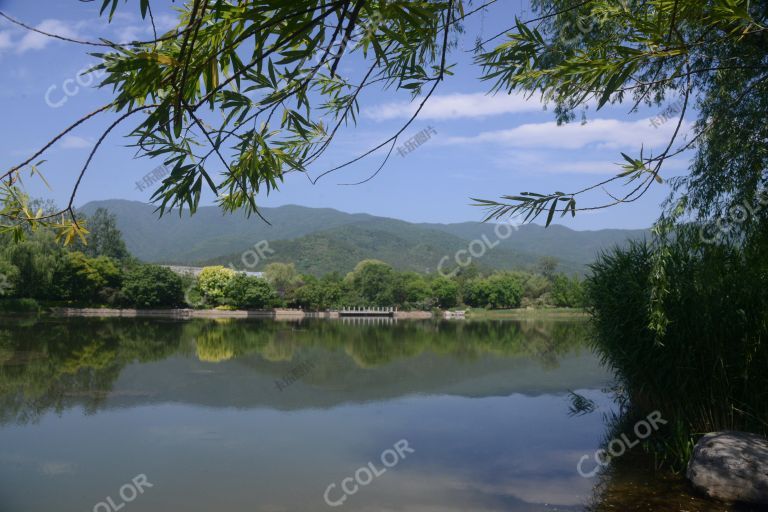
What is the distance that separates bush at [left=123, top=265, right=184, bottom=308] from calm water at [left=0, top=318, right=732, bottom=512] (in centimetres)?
2017

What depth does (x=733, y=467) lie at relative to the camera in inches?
189

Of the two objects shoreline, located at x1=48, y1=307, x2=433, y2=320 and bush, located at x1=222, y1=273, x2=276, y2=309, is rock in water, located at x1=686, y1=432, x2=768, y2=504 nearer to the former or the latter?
shoreline, located at x1=48, y1=307, x2=433, y2=320

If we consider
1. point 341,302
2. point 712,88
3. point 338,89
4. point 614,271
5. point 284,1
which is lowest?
point 341,302

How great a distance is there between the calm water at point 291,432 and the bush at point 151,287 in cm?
2017

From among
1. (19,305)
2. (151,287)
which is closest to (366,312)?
(151,287)

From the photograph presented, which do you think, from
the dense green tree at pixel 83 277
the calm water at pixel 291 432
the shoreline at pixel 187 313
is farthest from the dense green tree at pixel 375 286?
the calm water at pixel 291 432

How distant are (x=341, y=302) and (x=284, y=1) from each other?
4360 cm

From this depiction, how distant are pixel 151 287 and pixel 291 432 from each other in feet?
98.6

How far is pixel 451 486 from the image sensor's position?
18.8 feet

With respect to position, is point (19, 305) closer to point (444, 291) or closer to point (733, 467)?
point (733, 467)

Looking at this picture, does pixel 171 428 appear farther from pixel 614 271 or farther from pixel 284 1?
pixel 284 1

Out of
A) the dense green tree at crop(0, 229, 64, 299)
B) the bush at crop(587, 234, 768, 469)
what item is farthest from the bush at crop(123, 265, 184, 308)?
the bush at crop(587, 234, 768, 469)

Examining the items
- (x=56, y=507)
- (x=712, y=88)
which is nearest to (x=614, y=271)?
(x=712, y=88)

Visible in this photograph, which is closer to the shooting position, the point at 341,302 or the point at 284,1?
the point at 284,1
